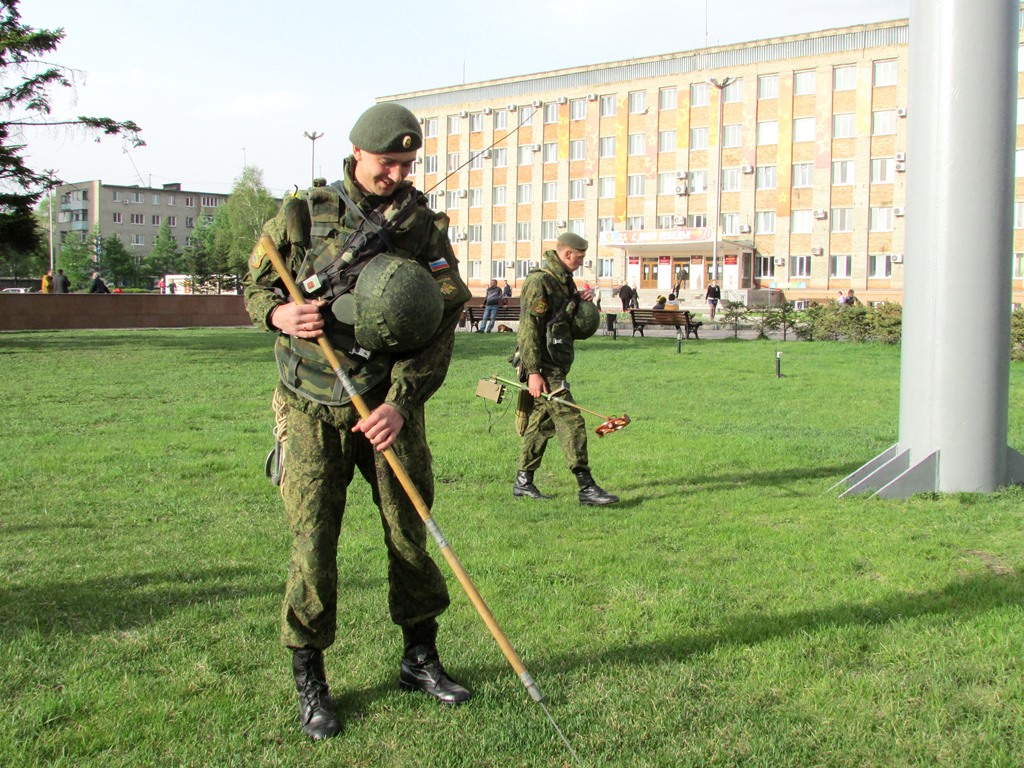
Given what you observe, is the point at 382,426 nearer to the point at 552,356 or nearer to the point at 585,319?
the point at 552,356

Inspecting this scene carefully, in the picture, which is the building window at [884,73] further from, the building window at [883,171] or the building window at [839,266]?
the building window at [839,266]

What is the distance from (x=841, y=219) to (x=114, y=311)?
47414mm

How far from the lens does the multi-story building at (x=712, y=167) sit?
207 feet

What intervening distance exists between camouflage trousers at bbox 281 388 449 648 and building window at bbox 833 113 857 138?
215ft

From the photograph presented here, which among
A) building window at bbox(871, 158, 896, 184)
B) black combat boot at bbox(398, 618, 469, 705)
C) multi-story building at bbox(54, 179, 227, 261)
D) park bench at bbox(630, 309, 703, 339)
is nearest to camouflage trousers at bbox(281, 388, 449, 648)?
black combat boot at bbox(398, 618, 469, 705)

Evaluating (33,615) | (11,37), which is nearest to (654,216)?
(11,37)

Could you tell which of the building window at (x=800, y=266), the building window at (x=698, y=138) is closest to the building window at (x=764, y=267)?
the building window at (x=800, y=266)

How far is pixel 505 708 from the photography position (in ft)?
12.0

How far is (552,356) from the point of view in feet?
25.4

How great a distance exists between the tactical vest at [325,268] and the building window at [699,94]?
226 ft

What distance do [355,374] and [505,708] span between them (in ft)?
4.45

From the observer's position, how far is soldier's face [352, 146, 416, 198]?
3.61 meters

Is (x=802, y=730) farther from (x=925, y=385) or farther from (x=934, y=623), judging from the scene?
(x=925, y=385)

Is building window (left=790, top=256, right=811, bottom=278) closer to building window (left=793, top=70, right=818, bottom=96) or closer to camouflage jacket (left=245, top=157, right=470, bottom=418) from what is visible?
building window (left=793, top=70, right=818, bottom=96)
